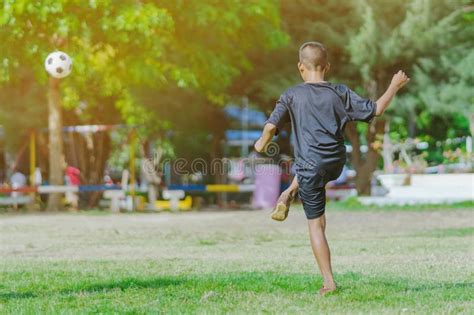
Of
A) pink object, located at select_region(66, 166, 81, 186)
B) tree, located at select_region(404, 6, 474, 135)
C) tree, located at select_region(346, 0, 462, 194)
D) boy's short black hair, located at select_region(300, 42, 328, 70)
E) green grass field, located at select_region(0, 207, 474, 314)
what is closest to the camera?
green grass field, located at select_region(0, 207, 474, 314)

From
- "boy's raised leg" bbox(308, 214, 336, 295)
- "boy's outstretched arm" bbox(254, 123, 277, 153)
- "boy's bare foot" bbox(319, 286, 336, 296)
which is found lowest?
"boy's bare foot" bbox(319, 286, 336, 296)

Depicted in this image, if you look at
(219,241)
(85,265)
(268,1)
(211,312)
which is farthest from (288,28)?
(211,312)

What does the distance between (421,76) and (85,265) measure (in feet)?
54.0

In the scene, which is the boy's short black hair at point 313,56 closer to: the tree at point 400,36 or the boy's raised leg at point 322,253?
the boy's raised leg at point 322,253

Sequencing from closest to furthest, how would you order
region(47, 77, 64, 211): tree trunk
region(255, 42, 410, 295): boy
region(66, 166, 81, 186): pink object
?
region(255, 42, 410, 295): boy < region(47, 77, 64, 211): tree trunk < region(66, 166, 81, 186): pink object

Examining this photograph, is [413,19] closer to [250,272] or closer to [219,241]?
[219,241]

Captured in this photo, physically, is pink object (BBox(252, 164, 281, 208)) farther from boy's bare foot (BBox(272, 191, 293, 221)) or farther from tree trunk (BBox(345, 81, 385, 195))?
boy's bare foot (BBox(272, 191, 293, 221))

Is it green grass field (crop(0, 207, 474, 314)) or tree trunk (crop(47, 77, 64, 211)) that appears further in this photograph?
tree trunk (crop(47, 77, 64, 211))

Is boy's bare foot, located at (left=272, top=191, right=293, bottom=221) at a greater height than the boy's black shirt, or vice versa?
the boy's black shirt

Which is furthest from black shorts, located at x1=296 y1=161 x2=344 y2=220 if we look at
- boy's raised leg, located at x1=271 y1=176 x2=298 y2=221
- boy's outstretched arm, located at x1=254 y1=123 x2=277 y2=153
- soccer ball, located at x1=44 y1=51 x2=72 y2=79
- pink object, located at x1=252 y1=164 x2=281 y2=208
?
pink object, located at x1=252 y1=164 x2=281 y2=208

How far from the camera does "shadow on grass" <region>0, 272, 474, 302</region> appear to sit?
7.14 metres

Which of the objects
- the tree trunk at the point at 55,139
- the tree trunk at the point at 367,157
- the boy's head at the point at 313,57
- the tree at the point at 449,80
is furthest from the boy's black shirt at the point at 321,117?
the tree trunk at the point at 367,157

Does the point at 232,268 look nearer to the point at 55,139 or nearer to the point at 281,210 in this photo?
the point at 281,210

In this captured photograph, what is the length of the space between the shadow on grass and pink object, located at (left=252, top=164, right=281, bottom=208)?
18.7 metres
